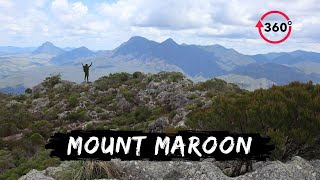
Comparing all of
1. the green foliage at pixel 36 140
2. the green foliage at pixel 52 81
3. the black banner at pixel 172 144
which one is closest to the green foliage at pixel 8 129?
the green foliage at pixel 36 140

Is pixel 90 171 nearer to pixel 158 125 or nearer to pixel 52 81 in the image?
pixel 158 125

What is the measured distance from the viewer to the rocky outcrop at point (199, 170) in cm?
954

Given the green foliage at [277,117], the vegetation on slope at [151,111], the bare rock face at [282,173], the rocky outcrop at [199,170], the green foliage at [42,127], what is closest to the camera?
the bare rock face at [282,173]

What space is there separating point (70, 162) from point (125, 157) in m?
1.69

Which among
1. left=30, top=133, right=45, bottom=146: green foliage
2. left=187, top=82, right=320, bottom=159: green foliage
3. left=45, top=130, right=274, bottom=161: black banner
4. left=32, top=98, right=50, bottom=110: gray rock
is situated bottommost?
left=30, top=133, right=45, bottom=146: green foliage

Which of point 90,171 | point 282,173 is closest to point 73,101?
point 90,171

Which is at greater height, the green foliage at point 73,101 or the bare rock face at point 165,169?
the bare rock face at point 165,169

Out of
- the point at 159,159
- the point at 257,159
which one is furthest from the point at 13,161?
the point at 257,159

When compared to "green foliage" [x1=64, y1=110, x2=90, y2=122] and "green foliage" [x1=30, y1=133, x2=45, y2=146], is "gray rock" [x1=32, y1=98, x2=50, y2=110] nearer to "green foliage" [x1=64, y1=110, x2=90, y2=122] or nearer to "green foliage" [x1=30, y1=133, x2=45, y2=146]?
"green foliage" [x1=64, y1=110, x2=90, y2=122]

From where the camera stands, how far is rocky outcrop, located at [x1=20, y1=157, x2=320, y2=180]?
31.3 feet

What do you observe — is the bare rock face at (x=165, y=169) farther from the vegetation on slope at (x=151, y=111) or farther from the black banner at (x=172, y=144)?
the vegetation on slope at (x=151, y=111)

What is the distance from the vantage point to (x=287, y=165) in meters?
9.90

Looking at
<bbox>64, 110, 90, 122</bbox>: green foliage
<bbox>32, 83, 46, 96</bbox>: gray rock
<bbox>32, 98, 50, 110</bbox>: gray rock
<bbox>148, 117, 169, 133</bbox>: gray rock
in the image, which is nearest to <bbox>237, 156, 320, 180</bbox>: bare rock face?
<bbox>148, 117, 169, 133</bbox>: gray rock

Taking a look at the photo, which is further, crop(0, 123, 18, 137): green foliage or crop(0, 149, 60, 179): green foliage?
crop(0, 123, 18, 137): green foliage
